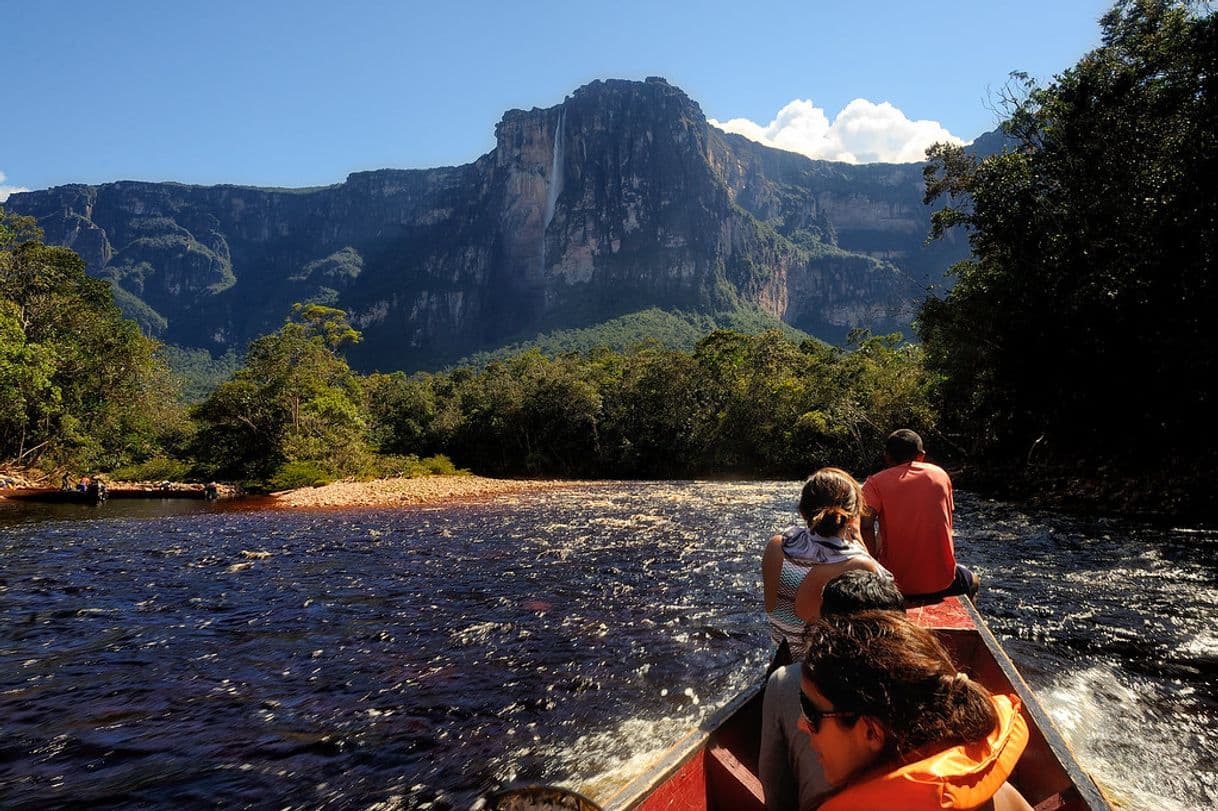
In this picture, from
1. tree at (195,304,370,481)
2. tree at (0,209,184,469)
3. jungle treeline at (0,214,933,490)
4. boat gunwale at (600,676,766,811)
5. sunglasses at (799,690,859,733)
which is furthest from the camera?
tree at (195,304,370,481)

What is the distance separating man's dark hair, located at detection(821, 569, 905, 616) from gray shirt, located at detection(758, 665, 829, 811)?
312 millimetres

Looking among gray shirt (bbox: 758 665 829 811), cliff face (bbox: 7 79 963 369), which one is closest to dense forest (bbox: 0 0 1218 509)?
gray shirt (bbox: 758 665 829 811)

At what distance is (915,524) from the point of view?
518 cm

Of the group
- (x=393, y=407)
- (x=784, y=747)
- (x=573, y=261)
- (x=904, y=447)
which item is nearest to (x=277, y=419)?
(x=393, y=407)

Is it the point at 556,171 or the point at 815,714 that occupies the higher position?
the point at 556,171

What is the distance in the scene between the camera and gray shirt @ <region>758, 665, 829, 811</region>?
2.28 m

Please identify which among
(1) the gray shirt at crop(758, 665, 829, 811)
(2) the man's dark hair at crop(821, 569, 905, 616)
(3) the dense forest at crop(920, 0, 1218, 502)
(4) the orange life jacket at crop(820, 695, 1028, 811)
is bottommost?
(1) the gray shirt at crop(758, 665, 829, 811)

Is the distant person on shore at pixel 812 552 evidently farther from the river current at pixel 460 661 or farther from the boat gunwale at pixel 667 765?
the river current at pixel 460 661

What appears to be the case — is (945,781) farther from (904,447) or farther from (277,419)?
(277,419)

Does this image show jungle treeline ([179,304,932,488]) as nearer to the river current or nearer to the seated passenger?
the river current

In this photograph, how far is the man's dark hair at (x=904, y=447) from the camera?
17.0ft

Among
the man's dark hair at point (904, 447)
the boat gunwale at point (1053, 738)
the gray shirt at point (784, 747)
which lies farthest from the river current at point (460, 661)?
the gray shirt at point (784, 747)

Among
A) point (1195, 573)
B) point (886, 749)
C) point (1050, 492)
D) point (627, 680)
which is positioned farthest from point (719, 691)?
point (1050, 492)

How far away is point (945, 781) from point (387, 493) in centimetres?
3054
